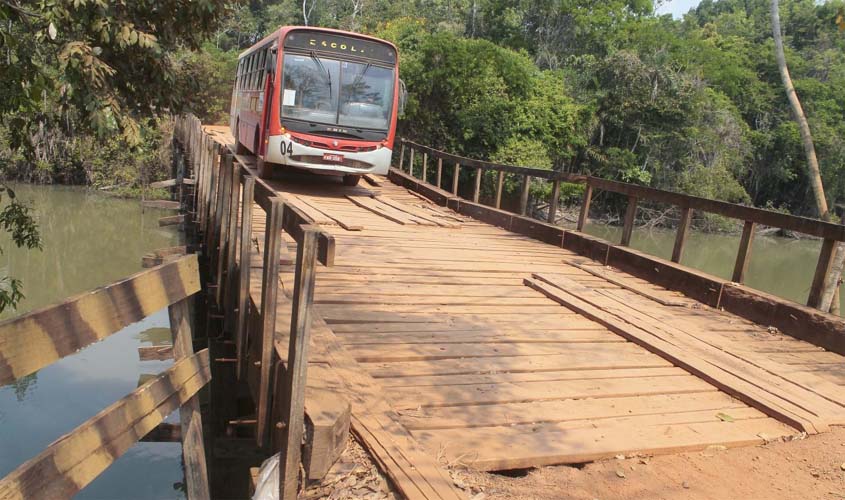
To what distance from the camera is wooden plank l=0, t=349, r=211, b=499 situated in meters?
1.97

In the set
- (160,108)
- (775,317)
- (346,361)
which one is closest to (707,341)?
(775,317)

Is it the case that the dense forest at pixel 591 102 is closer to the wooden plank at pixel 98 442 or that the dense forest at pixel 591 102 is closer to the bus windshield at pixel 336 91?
the bus windshield at pixel 336 91

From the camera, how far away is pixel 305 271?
2.82 metres

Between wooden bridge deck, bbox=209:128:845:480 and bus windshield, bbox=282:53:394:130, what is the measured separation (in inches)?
229

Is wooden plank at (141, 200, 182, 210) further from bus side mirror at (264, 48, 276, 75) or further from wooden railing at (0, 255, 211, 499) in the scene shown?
wooden railing at (0, 255, 211, 499)

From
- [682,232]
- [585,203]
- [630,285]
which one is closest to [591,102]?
[585,203]

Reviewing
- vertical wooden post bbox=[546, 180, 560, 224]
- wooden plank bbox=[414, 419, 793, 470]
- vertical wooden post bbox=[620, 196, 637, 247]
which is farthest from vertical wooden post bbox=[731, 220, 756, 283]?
vertical wooden post bbox=[546, 180, 560, 224]

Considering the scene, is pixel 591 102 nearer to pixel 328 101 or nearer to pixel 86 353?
pixel 328 101

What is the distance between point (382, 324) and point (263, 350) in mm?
1388

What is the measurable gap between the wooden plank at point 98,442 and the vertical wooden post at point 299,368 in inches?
19.7

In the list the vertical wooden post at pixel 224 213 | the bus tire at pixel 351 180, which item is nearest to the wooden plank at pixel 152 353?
the vertical wooden post at pixel 224 213

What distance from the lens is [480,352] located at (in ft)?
14.7

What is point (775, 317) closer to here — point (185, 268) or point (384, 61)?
point (185, 268)

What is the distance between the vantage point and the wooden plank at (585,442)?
3074mm
